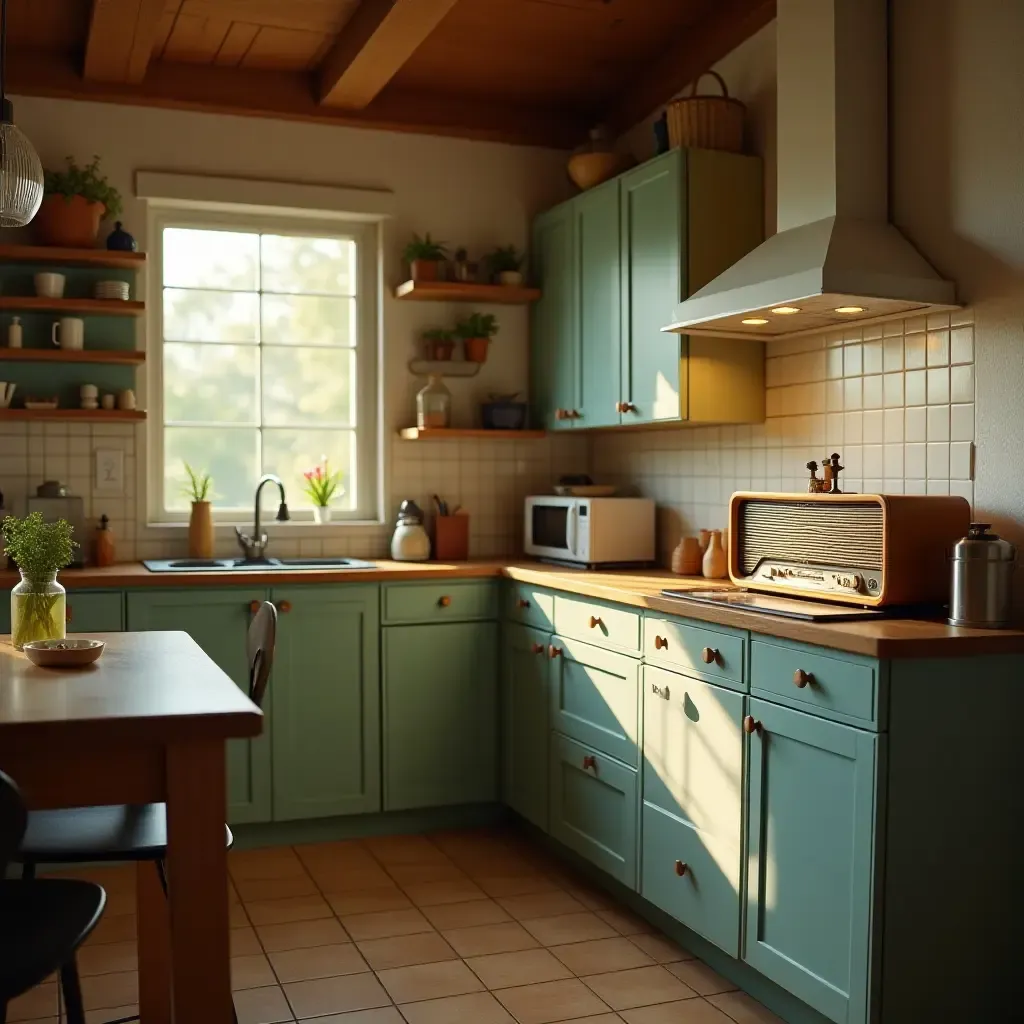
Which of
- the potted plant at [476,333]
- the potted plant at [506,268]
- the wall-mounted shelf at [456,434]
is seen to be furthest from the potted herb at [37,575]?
the potted plant at [506,268]

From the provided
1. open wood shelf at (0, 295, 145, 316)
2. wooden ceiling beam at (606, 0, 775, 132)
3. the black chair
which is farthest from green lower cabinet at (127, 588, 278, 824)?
wooden ceiling beam at (606, 0, 775, 132)

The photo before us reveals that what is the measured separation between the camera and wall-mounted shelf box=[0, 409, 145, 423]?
424cm

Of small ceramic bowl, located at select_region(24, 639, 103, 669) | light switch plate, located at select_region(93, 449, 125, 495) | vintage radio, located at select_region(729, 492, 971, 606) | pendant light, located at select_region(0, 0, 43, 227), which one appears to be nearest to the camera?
small ceramic bowl, located at select_region(24, 639, 103, 669)

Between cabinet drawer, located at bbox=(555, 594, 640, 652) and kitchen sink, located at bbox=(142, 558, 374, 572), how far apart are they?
80 centimetres

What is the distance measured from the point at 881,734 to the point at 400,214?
3141 millimetres

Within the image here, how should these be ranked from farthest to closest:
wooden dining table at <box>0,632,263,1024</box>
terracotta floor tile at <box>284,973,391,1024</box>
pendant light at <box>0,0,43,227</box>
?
terracotta floor tile at <box>284,973,391,1024</box> → pendant light at <box>0,0,43,227</box> → wooden dining table at <box>0,632,263,1024</box>

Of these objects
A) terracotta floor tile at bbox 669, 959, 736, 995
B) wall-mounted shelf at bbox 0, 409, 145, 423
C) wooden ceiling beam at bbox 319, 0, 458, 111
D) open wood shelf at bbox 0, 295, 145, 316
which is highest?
→ wooden ceiling beam at bbox 319, 0, 458, 111

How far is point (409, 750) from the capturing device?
4.33 meters

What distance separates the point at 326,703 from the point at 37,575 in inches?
66.7

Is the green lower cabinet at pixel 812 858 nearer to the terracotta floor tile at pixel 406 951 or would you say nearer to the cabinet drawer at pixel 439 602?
the terracotta floor tile at pixel 406 951

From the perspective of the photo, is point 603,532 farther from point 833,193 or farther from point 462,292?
point 833,193

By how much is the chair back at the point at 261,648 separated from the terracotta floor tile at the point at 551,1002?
98 cm

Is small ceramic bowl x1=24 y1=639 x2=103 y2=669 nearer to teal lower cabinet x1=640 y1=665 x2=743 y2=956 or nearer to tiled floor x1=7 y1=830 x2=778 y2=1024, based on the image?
tiled floor x1=7 y1=830 x2=778 y2=1024

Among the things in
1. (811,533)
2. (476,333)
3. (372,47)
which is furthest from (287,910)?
(372,47)
